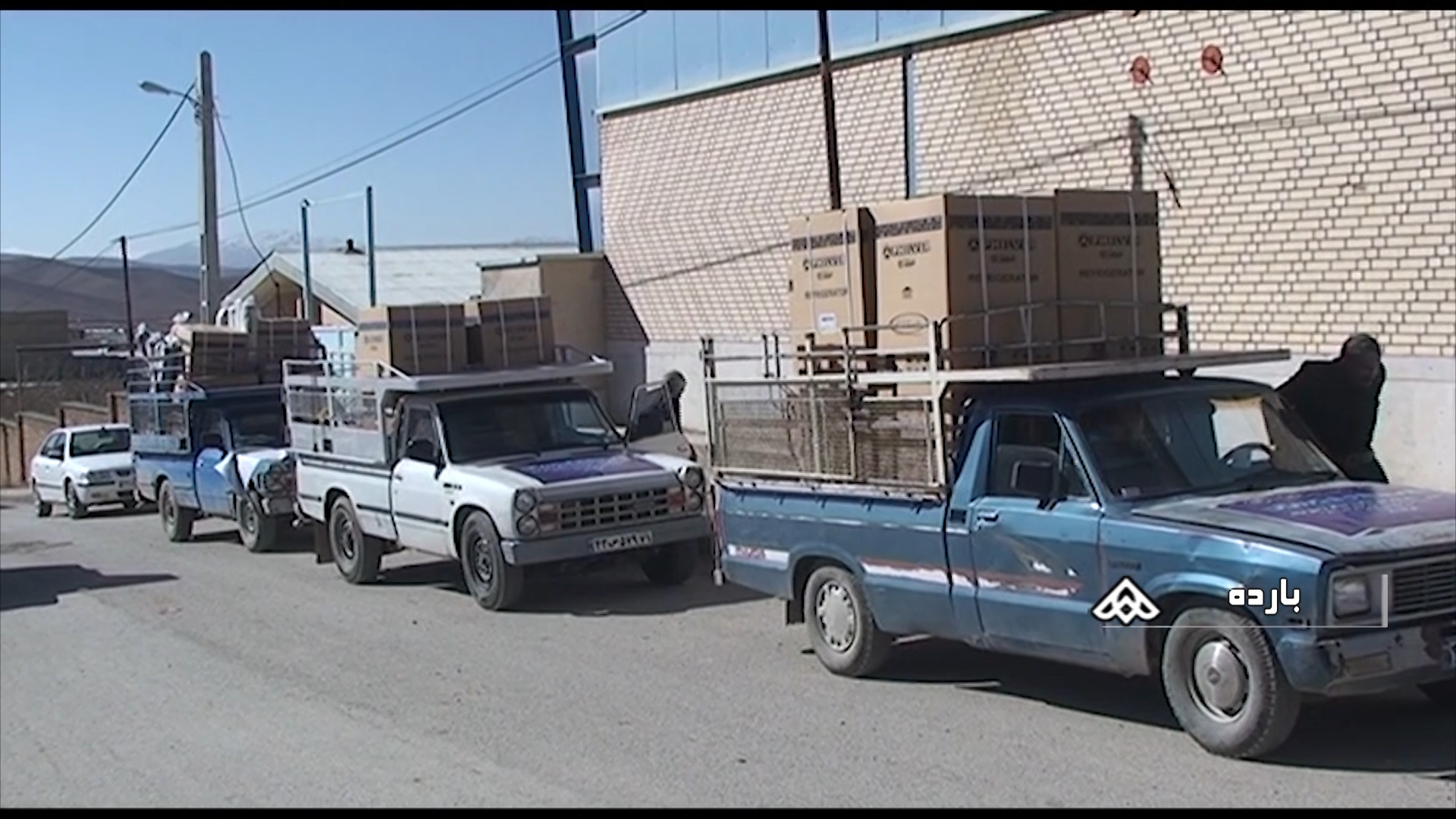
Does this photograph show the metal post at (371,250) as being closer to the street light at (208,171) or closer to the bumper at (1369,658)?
the street light at (208,171)

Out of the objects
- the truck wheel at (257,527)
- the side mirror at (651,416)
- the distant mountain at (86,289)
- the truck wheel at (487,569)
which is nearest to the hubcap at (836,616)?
the truck wheel at (487,569)

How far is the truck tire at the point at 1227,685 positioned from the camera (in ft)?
23.1

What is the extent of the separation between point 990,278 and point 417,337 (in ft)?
23.8

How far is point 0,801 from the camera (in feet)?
27.4

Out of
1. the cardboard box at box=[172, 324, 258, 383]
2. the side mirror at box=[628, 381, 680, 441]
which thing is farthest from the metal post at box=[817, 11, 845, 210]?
the cardboard box at box=[172, 324, 258, 383]

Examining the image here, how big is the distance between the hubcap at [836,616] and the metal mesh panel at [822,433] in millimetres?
693

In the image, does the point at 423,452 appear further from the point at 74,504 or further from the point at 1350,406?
the point at 74,504

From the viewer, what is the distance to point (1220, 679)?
23.9 feet

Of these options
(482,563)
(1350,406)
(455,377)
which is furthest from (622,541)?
(1350,406)

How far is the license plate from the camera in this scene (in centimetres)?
1310

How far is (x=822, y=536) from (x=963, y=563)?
1.23m

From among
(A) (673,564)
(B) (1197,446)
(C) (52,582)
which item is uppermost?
(B) (1197,446)

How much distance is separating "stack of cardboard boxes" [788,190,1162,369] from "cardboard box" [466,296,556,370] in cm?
593
